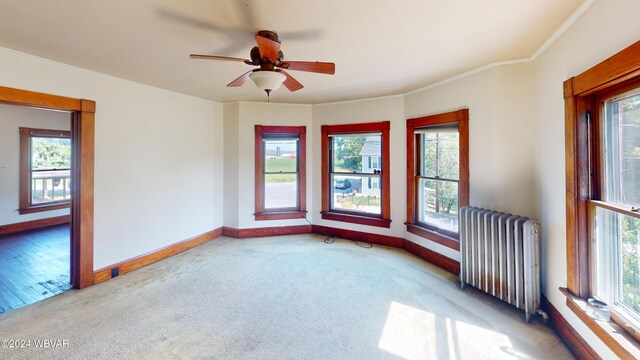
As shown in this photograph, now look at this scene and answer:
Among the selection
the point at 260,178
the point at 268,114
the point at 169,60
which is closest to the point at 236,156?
the point at 260,178

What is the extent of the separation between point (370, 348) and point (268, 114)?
3.86m

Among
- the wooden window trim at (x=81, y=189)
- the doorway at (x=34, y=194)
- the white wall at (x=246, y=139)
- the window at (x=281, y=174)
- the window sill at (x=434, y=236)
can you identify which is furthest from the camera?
the window at (x=281, y=174)

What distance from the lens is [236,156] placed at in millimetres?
4656

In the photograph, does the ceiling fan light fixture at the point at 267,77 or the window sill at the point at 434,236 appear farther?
the window sill at the point at 434,236

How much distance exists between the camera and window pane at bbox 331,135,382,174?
14.5 ft

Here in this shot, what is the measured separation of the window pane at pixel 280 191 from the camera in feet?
15.9

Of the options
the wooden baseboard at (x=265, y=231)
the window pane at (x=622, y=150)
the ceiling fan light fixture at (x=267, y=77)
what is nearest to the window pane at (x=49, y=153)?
the wooden baseboard at (x=265, y=231)

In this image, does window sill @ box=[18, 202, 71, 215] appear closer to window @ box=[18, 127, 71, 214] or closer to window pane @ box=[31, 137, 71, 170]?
window @ box=[18, 127, 71, 214]

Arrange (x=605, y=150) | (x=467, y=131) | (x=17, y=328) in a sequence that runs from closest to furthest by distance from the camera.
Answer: (x=605, y=150) < (x=17, y=328) < (x=467, y=131)

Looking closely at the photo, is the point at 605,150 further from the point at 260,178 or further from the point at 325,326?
the point at 260,178

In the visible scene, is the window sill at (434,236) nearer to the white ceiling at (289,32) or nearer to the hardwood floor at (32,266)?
the white ceiling at (289,32)

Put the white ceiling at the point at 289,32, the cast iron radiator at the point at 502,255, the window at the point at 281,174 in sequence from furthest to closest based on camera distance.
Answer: the window at the point at 281,174
the cast iron radiator at the point at 502,255
the white ceiling at the point at 289,32

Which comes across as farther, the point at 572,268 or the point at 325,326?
the point at 325,326

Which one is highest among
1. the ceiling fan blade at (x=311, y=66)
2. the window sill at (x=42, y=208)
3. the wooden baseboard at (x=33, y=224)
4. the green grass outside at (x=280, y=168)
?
the ceiling fan blade at (x=311, y=66)
